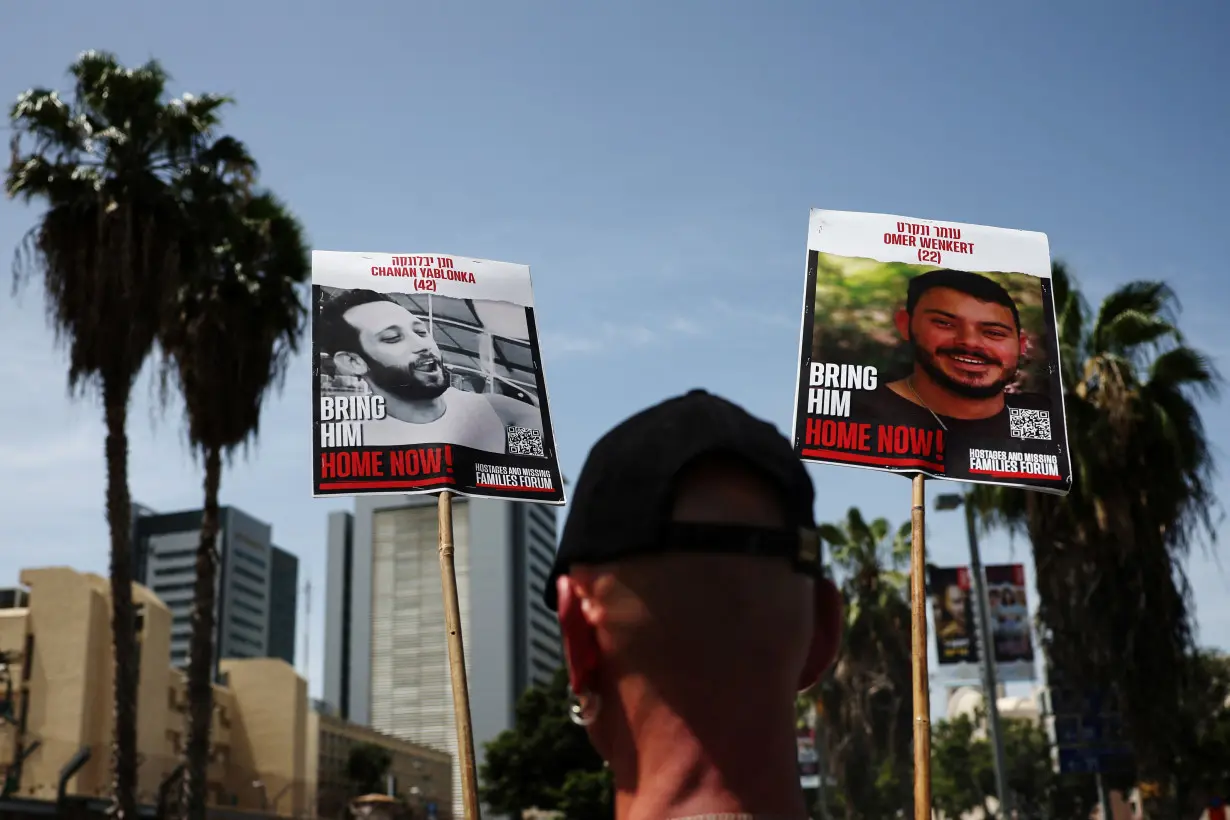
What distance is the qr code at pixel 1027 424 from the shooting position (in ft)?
17.3

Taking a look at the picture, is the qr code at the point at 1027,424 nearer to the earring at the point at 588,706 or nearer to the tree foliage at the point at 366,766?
the earring at the point at 588,706

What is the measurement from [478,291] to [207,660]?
45.2 ft

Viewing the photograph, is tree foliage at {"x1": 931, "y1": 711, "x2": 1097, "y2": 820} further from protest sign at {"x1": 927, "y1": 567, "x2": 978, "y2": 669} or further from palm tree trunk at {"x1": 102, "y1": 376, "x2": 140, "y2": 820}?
palm tree trunk at {"x1": 102, "y1": 376, "x2": 140, "y2": 820}

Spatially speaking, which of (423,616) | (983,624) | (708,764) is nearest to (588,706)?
(708,764)

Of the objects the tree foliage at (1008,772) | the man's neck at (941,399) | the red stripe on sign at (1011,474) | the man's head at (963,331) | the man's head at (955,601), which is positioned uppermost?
the man's head at (955,601)

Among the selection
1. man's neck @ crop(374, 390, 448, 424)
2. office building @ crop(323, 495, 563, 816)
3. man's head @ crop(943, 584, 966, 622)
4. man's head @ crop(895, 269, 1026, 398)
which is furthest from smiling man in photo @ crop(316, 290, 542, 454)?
office building @ crop(323, 495, 563, 816)

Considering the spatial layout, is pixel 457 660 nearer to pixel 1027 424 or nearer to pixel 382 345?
pixel 382 345

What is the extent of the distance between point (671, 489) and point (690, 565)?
0.14 m

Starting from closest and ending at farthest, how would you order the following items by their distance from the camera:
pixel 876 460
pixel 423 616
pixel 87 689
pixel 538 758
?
1. pixel 876 460
2. pixel 87 689
3. pixel 538 758
4. pixel 423 616

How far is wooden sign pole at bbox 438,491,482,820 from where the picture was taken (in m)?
4.68

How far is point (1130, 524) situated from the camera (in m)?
17.9

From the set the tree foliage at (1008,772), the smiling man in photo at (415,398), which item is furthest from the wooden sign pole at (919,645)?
the tree foliage at (1008,772)

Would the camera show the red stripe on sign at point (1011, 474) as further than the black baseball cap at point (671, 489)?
Yes

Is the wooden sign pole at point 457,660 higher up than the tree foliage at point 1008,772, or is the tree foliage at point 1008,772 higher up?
the wooden sign pole at point 457,660
